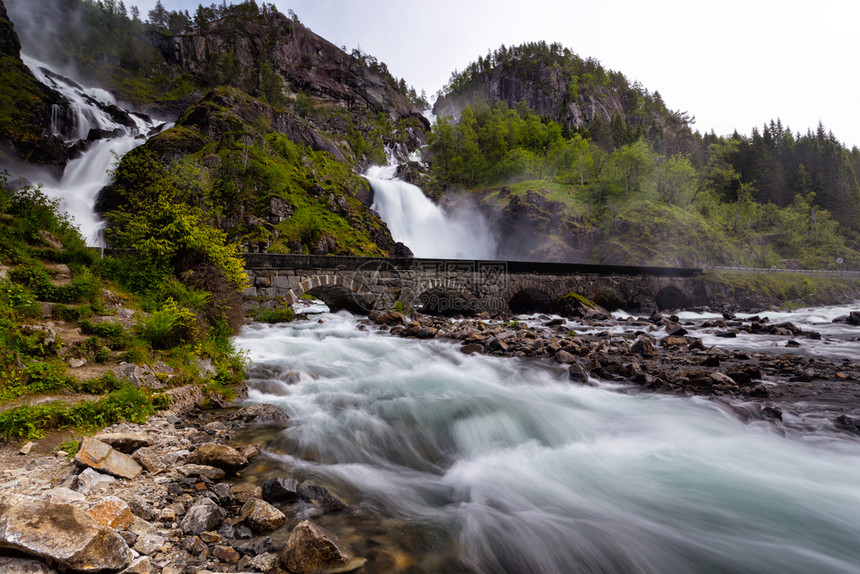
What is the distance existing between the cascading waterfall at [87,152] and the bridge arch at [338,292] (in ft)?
73.1

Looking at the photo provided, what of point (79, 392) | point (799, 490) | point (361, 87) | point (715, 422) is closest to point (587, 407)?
point (715, 422)

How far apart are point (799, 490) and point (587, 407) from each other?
3595 mm

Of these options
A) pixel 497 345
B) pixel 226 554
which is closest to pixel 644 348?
pixel 497 345

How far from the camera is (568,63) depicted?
5531 inches

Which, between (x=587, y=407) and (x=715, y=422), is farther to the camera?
(x=587, y=407)

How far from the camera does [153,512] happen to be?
328cm

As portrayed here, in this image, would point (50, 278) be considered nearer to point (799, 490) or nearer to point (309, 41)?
point (799, 490)

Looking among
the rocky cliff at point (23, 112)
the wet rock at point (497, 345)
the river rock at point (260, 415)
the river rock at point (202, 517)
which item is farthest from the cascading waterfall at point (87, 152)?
the river rock at point (202, 517)

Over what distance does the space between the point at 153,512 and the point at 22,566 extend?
109 centimetres

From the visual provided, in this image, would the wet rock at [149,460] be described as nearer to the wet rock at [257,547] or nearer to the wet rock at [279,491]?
the wet rock at [279,491]

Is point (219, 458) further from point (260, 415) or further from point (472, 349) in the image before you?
point (472, 349)

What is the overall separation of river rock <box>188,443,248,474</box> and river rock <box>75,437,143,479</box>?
1.95 feet

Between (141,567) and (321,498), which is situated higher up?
(141,567)

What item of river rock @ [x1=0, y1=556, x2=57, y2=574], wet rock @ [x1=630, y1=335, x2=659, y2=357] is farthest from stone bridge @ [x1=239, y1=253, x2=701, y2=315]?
river rock @ [x1=0, y1=556, x2=57, y2=574]
